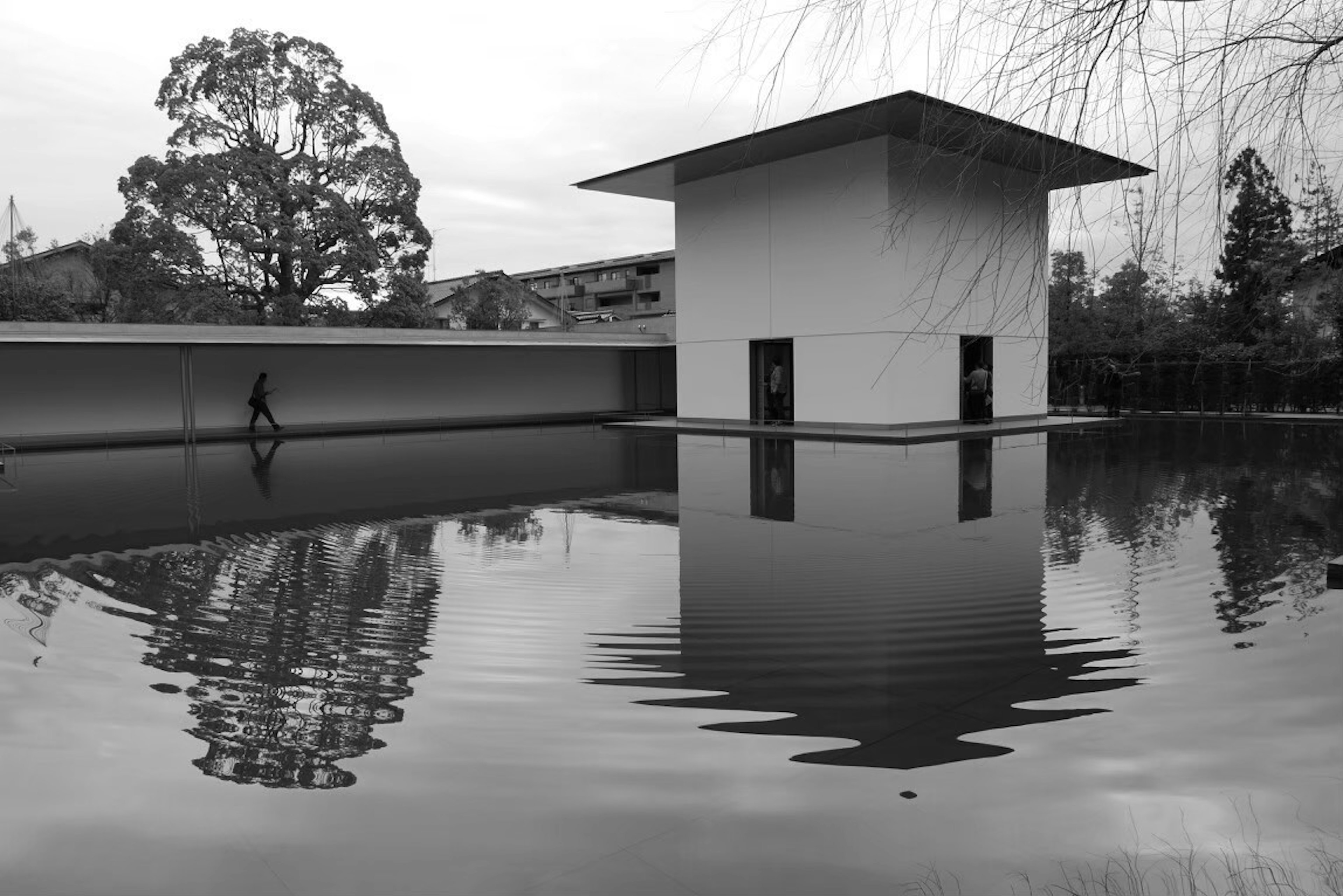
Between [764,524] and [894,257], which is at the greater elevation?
[894,257]

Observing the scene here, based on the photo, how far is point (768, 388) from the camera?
77.9ft

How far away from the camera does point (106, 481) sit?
14.1 meters

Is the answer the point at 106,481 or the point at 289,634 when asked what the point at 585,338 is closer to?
the point at 106,481

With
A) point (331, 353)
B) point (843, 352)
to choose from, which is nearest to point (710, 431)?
point (843, 352)

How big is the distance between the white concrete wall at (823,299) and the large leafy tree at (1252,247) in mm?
12974

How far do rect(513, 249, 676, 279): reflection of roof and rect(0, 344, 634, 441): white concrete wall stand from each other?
107 feet

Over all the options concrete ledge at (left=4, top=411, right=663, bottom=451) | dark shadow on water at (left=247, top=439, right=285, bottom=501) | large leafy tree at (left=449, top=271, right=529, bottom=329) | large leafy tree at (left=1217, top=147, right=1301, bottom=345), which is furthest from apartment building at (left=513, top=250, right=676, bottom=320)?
large leafy tree at (left=1217, top=147, right=1301, bottom=345)

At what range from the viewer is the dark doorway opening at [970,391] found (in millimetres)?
22703

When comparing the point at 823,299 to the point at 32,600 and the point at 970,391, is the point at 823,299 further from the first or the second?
the point at 32,600

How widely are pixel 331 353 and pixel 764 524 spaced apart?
19608 mm

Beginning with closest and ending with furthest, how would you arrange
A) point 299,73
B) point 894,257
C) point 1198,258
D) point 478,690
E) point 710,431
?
point 1198,258 → point 478,690 → point 894,257 → point 710,431 → point 299,73

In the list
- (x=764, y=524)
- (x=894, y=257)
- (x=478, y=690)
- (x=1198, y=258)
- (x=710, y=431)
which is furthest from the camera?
(x=710, y=431)

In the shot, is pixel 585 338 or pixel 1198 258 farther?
pixel 585 338

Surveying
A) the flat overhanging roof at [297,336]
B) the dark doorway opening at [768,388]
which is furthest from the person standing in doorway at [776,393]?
the flat overhanging roof at [297,336]
